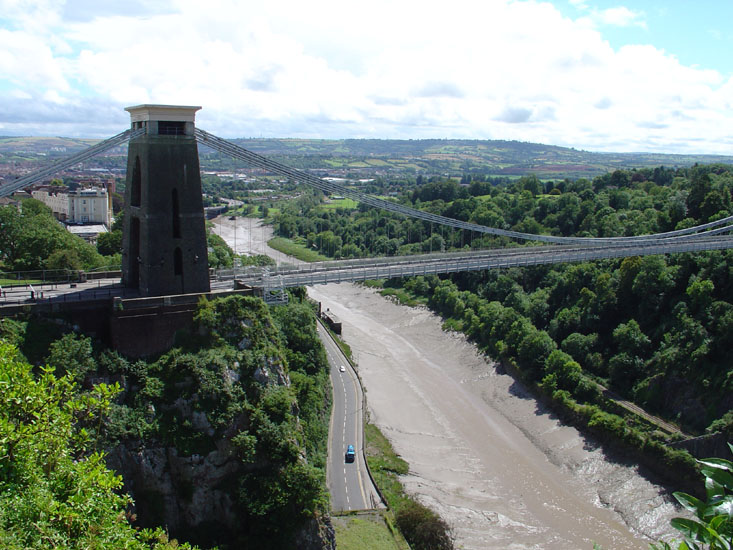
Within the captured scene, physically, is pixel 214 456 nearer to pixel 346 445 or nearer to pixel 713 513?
pixel 346 445

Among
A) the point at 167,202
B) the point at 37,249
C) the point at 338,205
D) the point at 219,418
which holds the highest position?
the point at 167,202

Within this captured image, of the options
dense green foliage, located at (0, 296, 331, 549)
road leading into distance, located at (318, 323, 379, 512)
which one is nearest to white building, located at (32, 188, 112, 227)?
road leading into distance, located at (318, 323, 379, 512)

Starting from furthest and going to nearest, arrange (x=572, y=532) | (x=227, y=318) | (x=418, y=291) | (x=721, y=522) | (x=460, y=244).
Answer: (x=460, y=244) < (x=418, y=291) < (x=572, y=532) < (x=227, y=318) < (x=721, y=522)

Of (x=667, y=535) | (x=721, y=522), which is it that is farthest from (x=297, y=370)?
(x=721, y=522)

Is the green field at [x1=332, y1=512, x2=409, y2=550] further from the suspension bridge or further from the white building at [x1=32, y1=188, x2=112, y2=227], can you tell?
the white building at [x1=32, y1=188, x2=112, y2=227]

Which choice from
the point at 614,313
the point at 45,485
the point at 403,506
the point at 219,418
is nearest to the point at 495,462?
the point at 403,506

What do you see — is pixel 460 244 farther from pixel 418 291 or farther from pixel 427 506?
pixel 427 506
